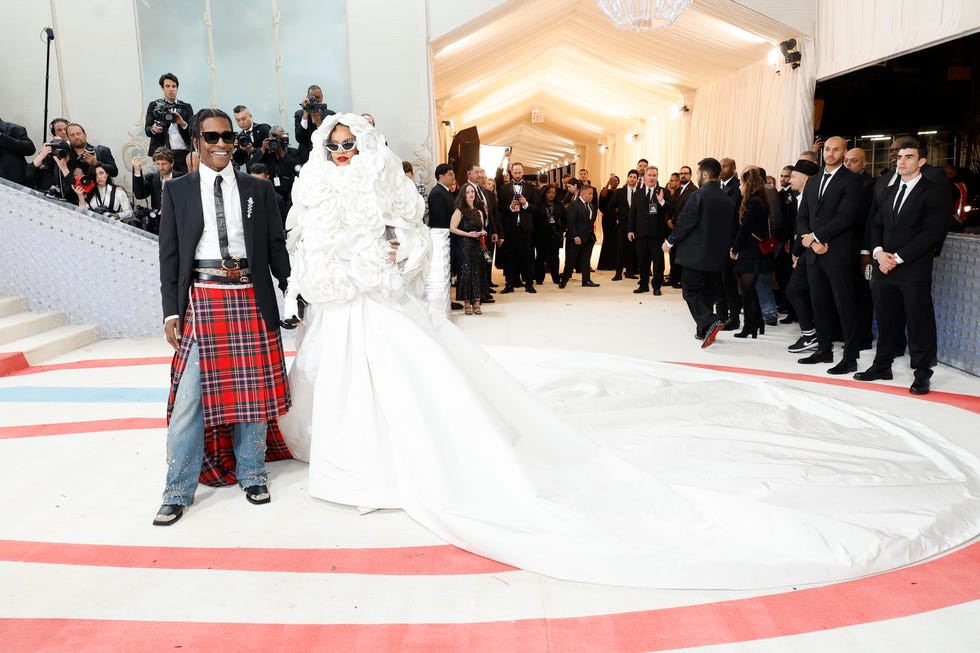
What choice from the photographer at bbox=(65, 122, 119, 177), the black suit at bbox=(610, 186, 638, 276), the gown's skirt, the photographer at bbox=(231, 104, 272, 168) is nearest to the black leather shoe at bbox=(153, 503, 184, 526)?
the gown's skirt

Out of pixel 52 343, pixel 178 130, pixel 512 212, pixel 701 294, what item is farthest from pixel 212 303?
pixel 512 212

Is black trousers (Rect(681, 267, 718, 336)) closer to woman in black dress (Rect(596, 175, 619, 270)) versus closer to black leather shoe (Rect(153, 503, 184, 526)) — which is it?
black leather shoe (Rect(153, 503, 184, 526))

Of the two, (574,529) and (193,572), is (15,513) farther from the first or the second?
(574,529)

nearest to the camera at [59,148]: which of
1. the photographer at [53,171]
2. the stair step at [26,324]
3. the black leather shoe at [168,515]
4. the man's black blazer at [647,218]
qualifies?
the photographer at [53,171]

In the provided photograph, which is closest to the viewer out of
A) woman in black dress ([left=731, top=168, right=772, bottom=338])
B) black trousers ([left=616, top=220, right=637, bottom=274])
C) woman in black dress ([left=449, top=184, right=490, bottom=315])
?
woman in black dress ([left=731, top=168, right=772, bottom=338])

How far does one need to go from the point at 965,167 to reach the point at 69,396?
24.9 feet

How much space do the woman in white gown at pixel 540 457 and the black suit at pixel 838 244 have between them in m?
1.60

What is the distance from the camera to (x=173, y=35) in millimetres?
8859

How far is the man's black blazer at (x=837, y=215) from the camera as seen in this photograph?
520 centimetres

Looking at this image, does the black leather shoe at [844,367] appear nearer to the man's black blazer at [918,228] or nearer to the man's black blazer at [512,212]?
the man's black blazer at [918,228]

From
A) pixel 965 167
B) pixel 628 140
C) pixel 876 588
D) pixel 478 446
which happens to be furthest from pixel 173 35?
pixel 628 140

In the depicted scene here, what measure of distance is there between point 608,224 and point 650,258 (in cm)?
255

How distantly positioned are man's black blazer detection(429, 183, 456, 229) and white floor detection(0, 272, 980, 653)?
4922 millimetres

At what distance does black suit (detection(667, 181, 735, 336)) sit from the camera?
620 cm
